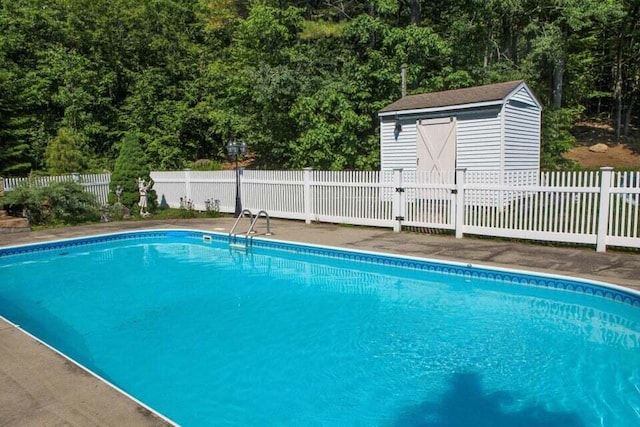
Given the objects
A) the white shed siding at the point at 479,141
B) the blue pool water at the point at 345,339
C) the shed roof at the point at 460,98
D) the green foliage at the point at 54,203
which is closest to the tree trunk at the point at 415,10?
the shed roof at the point at 460,98

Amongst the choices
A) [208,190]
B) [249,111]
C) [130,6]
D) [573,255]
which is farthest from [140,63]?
[573,255]

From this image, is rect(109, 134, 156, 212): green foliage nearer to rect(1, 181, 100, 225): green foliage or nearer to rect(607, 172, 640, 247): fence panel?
rect(1, 181, 100, 225): green foliage

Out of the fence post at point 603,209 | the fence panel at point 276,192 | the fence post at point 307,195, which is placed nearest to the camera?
the fence post at point 603,209

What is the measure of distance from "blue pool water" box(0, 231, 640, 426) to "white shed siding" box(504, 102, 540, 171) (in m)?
5.88

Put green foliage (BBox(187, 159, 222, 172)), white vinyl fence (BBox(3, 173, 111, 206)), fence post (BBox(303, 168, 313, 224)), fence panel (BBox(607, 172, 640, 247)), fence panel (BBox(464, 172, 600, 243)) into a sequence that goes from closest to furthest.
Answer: fence panel (BBox(607, 172, 640, 247)), fence panel (BBox(464, 172, 600, 243)), fence post (BBox(303, 168, 313, 224)), white vinyl fence (BBox(3, 173, 111, 206)), green foliage (BBox(187, 159, 222, 172))

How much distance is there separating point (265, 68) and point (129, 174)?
7183 mm

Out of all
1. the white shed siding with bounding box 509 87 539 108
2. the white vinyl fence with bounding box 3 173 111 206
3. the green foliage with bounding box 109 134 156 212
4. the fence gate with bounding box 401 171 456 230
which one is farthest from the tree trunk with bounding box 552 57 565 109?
the white vinyl fence with bounding box 3 173 111 206

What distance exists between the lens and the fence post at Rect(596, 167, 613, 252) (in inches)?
298

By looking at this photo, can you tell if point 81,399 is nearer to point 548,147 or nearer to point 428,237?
point 428,237

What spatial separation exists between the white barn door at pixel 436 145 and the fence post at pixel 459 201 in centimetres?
324

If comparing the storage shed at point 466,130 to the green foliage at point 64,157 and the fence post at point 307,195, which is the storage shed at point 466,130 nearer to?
the fence post at point 307,195

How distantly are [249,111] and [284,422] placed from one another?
1956 centimetres

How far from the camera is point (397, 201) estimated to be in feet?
33.7

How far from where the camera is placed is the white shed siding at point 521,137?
11873 mm
